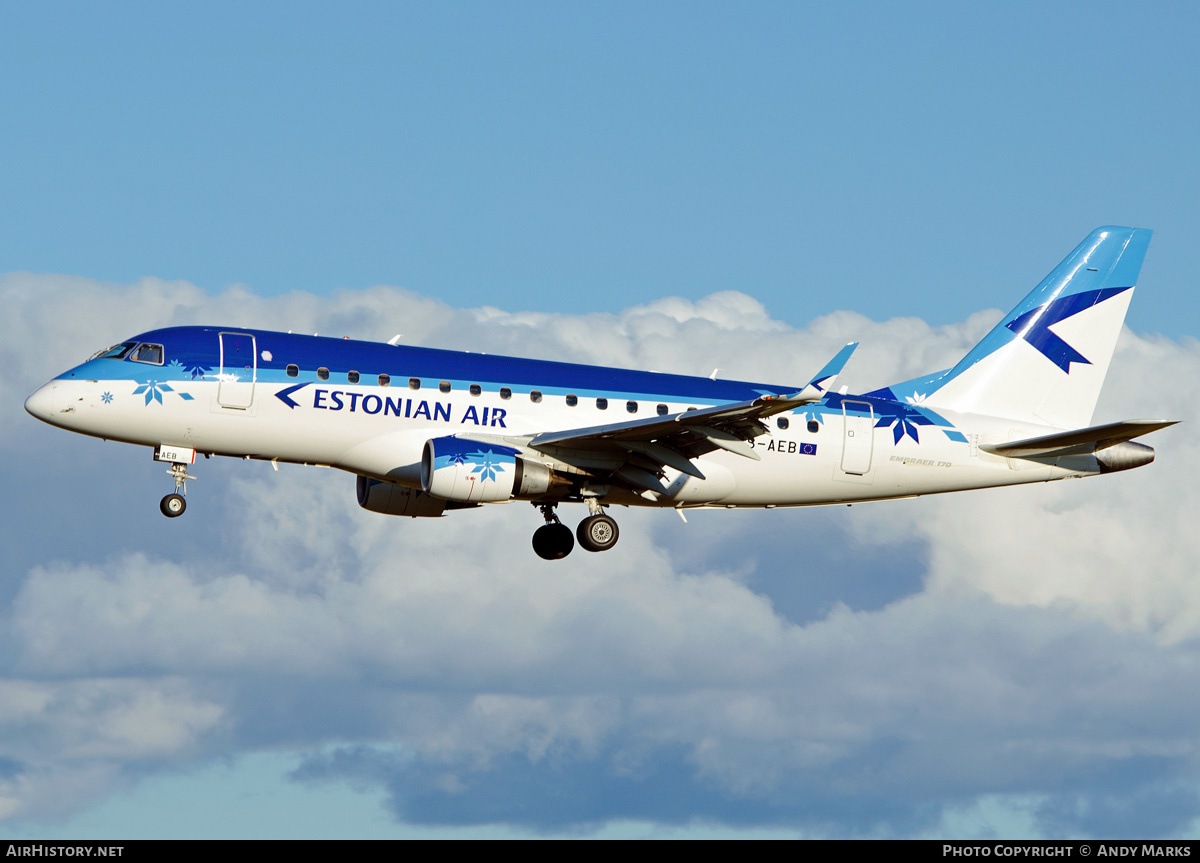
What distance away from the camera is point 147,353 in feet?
127

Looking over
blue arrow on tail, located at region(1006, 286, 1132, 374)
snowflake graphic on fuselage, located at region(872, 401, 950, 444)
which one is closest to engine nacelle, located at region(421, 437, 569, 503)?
snowflake graphic on fuselage, located at region(872, 401, 950, 444)

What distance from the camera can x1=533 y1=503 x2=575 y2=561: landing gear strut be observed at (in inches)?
1738

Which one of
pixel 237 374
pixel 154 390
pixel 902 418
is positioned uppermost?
pixel 237 374

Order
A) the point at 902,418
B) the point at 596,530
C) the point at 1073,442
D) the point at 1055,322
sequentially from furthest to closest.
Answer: the point at 1055,322
the point at 902,418
the point at 1073,442
the point at 596,530

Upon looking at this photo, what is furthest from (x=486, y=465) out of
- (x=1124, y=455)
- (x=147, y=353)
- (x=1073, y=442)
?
(x=1124, y=455)

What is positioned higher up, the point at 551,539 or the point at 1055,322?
the point at 1055,322

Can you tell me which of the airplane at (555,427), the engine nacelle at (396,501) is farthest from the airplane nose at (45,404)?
the engine nacelle at (396,501)

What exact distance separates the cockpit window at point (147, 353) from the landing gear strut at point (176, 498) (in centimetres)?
267

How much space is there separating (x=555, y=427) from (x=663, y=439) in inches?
112

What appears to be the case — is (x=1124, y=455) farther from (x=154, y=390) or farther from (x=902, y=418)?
(x=154, y=390)

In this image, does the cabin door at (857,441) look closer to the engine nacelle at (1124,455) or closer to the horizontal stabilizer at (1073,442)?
the horizontal stabilizer at (1073,442)

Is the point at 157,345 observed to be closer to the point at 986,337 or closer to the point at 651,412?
the point at 651,412
